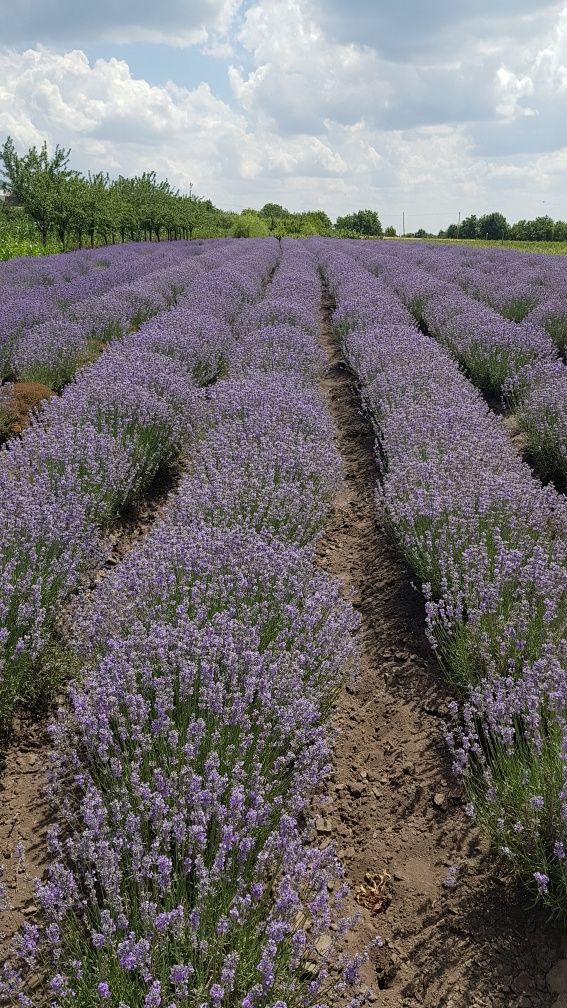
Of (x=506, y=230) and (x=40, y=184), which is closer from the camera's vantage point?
(x=40, y=184)

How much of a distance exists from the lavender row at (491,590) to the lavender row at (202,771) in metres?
0.53

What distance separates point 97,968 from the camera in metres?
1.56

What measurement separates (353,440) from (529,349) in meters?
2.05

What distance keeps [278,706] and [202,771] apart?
358mm

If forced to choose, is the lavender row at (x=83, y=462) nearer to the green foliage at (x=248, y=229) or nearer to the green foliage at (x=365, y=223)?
the green foliage at (x=248, y=229)

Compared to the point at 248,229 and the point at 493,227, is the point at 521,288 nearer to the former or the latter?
the point at 248,229

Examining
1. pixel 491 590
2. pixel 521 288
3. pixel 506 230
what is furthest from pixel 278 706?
pixel 506 230

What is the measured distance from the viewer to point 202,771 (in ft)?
6.77

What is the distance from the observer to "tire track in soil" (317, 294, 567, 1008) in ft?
6.40

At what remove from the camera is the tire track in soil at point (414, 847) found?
1952 mm

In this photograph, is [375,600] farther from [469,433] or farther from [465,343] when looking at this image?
[465,343]

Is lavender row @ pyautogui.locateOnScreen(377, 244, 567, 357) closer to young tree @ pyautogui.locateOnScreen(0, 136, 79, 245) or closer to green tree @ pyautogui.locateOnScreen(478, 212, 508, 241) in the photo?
young tree @ pyautogui.locateOnScreen(0, 136, 79, 245)

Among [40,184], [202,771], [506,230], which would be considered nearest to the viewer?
[202,771]

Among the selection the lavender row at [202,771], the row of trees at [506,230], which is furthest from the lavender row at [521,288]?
the row of trees at [506,230]
